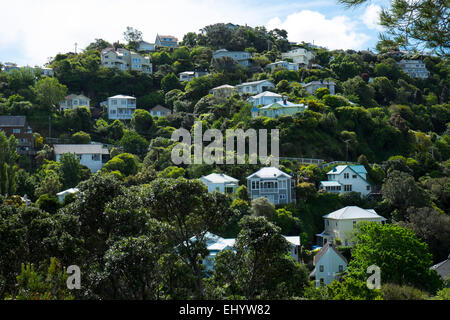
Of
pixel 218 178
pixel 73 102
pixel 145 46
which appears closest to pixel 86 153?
pixel 218 178

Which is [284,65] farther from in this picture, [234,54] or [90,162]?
[90,162]

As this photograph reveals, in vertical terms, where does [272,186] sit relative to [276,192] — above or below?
above

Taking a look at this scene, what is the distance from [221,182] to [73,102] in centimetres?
3754

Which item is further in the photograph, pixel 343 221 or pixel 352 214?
pixel 352 214

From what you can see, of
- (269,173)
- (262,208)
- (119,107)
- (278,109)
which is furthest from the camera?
(119,107)

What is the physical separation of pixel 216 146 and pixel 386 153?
2514 cm

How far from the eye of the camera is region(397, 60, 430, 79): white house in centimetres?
10178

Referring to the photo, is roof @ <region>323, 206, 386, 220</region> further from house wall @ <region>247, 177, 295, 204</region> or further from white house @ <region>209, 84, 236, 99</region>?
white house @ <region>209, 84, 236, 99</region>

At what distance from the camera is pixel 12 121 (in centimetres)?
5547

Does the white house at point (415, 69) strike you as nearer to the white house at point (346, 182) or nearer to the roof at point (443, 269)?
the white house at point (346, 182)

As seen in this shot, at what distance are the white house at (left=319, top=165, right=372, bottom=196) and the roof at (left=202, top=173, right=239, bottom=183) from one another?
10.3m

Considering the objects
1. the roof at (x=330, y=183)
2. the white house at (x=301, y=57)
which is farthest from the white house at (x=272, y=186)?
the white house at (x=301, y=57)

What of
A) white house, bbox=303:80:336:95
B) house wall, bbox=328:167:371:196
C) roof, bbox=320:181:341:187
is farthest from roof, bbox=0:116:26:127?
white house, bbox=303:80:336:95
